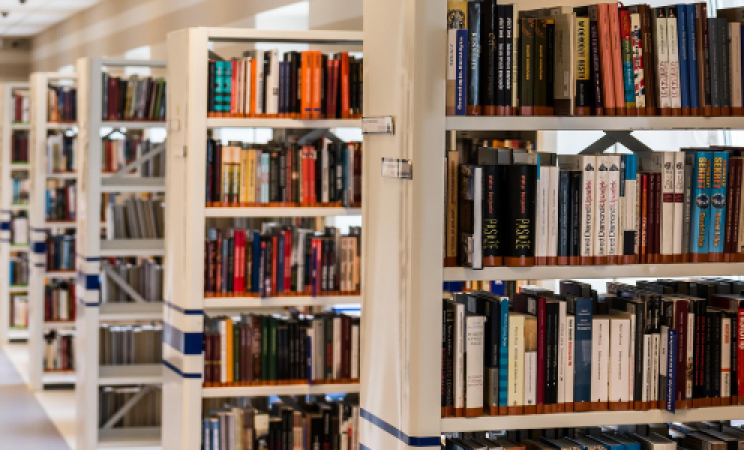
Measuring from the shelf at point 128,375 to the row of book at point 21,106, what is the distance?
14.5 ft

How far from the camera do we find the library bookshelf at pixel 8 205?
9.21m

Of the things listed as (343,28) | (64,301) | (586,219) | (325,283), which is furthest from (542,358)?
(64,301)

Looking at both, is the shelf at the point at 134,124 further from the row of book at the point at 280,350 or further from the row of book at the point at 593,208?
the row of book at the point at 593,208

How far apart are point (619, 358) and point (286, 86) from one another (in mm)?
2129

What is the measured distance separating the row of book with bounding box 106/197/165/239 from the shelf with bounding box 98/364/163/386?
0.79 m

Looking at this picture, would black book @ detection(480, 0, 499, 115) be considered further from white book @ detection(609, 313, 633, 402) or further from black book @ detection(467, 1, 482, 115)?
white book @ detection(609, 313, 633, 402)

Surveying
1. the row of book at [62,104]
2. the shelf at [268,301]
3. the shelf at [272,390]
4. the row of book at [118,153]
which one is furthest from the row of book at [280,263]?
the row of book at [62,104]

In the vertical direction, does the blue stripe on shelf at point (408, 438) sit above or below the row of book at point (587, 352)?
below

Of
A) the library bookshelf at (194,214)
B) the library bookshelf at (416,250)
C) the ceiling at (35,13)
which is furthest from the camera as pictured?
the ceiling at (35,13)

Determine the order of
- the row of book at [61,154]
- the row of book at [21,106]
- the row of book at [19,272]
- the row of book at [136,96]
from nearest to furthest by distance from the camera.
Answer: the row of book at [136,96]
the row of book at [61,154]
the row of book at [21,106]
the row of book at [19,272]

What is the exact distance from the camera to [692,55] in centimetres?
266

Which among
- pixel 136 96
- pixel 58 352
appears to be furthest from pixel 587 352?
pixel 58 352

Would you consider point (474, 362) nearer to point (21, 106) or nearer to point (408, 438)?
point (408, 438)

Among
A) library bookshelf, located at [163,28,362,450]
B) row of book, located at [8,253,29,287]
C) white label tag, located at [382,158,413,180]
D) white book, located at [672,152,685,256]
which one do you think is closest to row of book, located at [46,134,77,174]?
row of book, located at [8,253,29,287]
